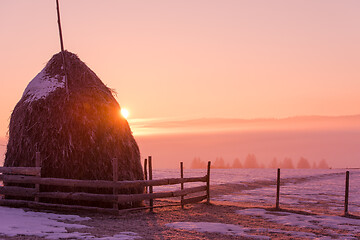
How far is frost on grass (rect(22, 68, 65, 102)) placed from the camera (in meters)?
14.9

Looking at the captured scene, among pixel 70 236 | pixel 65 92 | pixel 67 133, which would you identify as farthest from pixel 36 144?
pixel 70 236

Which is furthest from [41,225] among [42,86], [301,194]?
[301,194]

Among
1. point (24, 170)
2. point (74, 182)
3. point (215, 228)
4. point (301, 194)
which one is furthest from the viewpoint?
point (301, 194)

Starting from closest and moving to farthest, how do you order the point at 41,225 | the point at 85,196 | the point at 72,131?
the point at 41,225, the point at 85,196, the point at 72,131

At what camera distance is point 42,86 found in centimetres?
1527

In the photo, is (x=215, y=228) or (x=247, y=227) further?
(x=247, y=227)

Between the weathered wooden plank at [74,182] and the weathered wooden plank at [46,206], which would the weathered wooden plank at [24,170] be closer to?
the weathered wooden plank at [74,182]

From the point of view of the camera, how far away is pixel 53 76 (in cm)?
1562

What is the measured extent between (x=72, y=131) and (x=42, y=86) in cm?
253

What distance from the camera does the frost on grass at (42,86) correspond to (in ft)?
48.7

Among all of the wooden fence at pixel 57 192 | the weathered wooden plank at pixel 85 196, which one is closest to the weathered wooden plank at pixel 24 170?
the wooden fence at pixel 57 192

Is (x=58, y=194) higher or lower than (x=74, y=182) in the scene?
lower

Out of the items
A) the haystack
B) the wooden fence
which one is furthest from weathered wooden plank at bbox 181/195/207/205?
the haystack

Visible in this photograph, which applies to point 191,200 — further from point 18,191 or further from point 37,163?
point 18,191
